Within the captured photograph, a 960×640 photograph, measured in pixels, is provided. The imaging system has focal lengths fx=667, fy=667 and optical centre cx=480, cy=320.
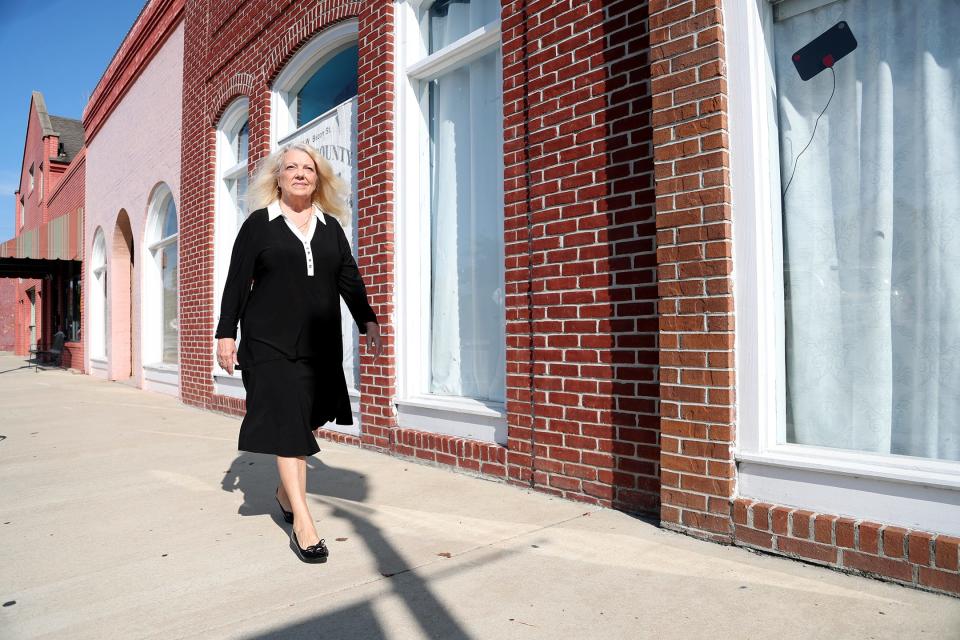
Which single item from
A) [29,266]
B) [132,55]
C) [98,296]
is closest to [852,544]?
[132,55]

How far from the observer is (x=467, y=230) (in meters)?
4.71

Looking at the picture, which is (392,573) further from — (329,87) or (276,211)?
(329,87)

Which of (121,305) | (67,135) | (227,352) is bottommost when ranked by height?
(227,352)

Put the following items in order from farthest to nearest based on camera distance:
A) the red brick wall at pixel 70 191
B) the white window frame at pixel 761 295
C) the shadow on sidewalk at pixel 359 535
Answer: the red brick wall at pixel 70 191
the white window frame at pixel 761 295
the shadow on sidewalk at pixel 359 535

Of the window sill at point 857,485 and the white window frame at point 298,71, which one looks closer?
the window sill at point 857,485

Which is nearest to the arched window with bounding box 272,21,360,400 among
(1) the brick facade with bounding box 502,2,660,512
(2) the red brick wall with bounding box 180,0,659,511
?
(2) the red brick wall with bounding box 180,0,659,511

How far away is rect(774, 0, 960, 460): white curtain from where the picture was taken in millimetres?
2545

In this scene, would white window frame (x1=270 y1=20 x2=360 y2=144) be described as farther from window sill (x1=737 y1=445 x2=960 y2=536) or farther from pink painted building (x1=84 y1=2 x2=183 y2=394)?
window sill (x1=737 y1=445 x2=960 y2=536)

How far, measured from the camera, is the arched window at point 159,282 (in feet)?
35.4

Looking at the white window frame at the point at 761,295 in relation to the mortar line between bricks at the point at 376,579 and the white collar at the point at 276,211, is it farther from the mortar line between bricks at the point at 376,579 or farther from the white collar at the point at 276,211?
the white collar at the point at 276,211

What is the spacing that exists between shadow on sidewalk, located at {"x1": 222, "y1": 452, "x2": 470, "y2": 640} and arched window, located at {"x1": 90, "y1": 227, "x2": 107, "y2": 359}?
1201cm

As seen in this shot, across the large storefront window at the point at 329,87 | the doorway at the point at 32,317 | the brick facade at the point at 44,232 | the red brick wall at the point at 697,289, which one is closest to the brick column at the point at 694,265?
the red brick wall at the point at 697,289

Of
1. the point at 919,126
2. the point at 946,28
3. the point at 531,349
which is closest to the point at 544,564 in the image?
the point at 531,349

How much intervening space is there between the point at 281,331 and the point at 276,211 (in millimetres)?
592
